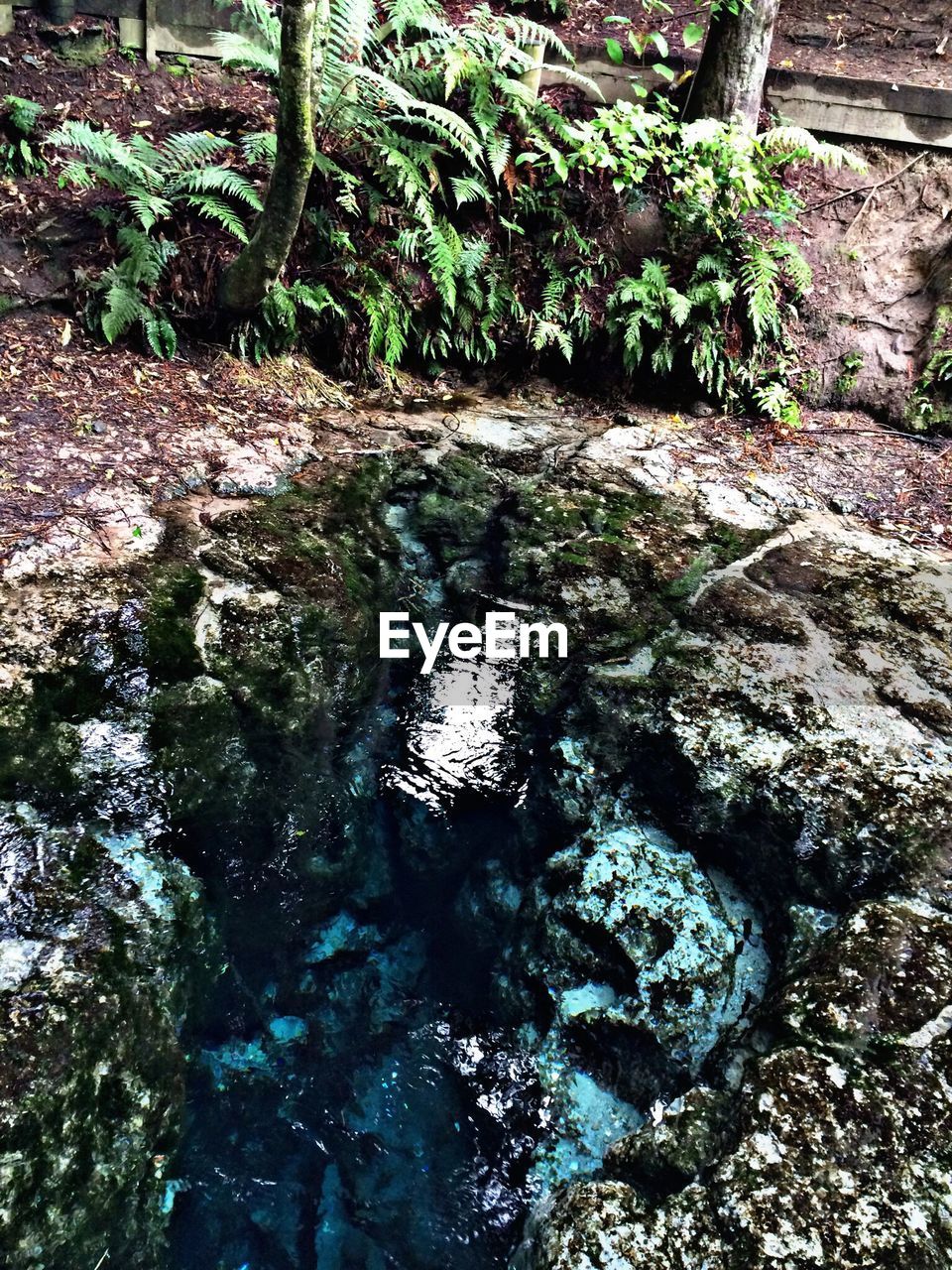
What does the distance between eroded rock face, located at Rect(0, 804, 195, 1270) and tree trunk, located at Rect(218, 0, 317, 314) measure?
3805mm

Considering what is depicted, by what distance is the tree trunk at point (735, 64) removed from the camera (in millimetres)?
6398

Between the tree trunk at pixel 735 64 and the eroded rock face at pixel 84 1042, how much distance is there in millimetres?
7060

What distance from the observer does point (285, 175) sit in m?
4.75

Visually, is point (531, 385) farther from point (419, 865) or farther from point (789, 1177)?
point (789, 1177)

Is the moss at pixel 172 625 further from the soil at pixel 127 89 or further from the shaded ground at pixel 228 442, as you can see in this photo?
the soil at pixel 127 89

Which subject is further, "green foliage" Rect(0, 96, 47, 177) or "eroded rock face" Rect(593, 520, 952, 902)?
"green foliage" Rect(0, 96, 47, 177)

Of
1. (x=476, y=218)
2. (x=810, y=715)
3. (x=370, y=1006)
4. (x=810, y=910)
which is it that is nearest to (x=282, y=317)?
(x=476, y=218)

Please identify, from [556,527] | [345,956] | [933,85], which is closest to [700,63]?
[933,85]

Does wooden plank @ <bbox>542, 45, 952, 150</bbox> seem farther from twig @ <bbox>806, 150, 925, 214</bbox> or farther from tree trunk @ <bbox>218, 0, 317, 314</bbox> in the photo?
tree trunk @ <bbox>218, 0, 317, 314</bbox>

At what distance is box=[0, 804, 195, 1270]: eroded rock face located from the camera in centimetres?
233

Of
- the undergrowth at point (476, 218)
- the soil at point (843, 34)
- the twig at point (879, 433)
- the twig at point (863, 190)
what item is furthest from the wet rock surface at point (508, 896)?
the soil at point (843, 34)

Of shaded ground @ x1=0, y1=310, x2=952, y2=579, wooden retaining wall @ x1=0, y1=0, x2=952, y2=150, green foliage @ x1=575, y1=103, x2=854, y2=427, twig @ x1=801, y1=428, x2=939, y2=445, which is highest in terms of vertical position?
wooden retaining wall @ x1=0, y1=0, x2=952, y2=150

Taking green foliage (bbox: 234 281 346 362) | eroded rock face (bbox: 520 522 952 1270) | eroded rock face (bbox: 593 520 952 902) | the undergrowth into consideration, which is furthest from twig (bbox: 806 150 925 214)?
green foliage (bbox: 234 281 346 362)

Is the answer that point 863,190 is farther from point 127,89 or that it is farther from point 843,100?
point 127,89
